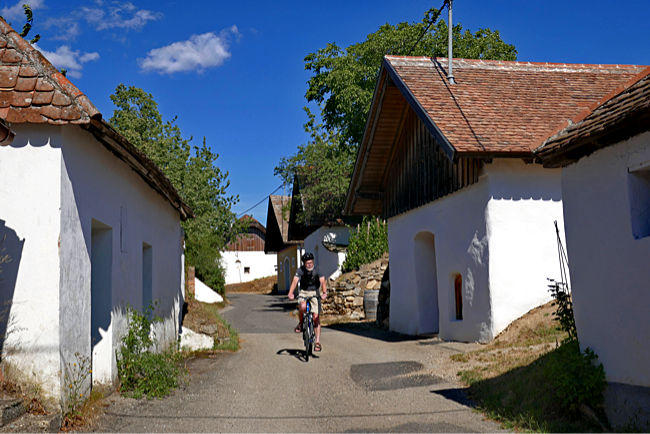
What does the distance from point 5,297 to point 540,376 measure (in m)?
5.59

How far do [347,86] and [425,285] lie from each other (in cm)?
1433

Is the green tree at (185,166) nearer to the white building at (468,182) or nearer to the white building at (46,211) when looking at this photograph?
the white building at (468,182)

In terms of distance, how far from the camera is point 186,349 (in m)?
12.6

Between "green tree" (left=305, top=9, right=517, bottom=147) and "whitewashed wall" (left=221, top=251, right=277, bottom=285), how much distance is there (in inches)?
1118

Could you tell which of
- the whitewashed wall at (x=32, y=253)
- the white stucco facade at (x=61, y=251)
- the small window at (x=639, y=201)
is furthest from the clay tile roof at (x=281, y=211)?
the small window at (x=639, y=201)

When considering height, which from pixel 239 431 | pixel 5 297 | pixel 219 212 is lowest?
pixel 239 431

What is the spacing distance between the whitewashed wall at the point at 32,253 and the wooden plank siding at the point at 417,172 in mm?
7914

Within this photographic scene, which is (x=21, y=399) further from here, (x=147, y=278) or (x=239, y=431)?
(x=147, y=278)

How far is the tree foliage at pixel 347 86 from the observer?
2753 cm

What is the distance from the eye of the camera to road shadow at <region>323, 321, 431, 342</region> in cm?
1436

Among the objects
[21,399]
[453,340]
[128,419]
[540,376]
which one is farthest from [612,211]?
[453,340]

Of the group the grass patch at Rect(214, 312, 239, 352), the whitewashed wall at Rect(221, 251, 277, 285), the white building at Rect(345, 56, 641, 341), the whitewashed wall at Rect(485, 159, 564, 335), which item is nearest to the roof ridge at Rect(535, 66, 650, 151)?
the white building at Rect(345, 56, 641, 341)

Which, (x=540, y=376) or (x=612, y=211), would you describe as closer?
(x=612, y=211)

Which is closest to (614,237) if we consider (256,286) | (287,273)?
(287,273)
